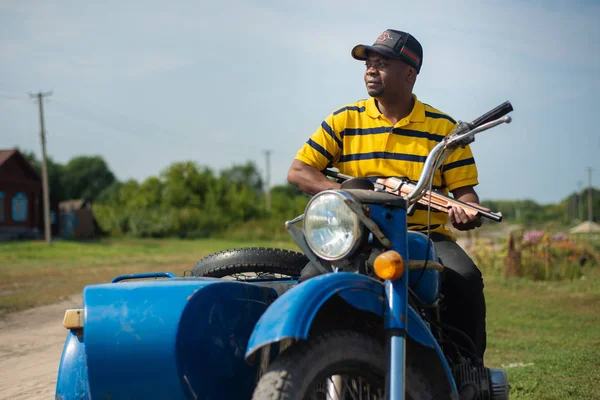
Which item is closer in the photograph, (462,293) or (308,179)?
(462,293)

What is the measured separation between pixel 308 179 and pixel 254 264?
1.88 feet

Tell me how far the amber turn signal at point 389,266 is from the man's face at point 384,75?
1370 millimetres

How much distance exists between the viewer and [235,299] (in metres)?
3.15

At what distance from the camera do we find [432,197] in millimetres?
3641

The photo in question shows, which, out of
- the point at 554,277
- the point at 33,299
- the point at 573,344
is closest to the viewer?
the point at 573,344

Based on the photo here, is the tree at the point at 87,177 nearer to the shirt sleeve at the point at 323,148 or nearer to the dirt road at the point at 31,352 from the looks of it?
the dirt road at the point at 31,352

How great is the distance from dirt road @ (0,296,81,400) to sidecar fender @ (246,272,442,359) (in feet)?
10.4

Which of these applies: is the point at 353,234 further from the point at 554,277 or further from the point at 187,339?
the point at 554,277

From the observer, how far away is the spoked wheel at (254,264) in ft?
13.4

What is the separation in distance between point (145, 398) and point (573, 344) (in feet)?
20.4

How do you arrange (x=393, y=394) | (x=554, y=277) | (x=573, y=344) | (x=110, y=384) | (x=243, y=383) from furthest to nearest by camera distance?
(x=554, y=277) < (x=573, y=344) < (x=243, y=383) < (x=110, y=384) < (x=393, y=394)

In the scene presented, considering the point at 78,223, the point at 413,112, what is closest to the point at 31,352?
the point at 413,112

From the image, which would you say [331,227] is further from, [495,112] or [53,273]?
[53,273]

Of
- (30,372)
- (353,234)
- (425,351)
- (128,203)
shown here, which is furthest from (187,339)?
(128,203)
